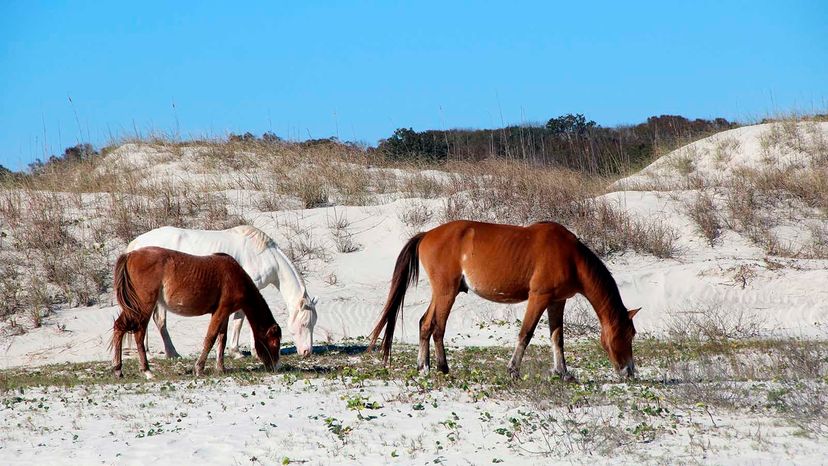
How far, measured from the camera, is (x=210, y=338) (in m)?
10.6

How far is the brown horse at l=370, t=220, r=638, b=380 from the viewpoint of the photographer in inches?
383

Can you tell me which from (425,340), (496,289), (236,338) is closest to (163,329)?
(236,338)

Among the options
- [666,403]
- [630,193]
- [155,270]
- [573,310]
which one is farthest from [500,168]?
[666,403]

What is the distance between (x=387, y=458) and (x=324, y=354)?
18.9 feet

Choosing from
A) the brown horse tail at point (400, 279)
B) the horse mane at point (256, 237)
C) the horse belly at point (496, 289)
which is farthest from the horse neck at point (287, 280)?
the horse belly at point (496, 289)

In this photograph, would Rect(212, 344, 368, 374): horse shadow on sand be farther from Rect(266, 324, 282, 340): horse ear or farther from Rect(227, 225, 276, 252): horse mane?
Rect(227, 225, 276, 252): horse mane

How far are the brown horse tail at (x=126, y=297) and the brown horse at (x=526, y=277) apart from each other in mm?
2994

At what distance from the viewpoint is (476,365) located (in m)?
11.5

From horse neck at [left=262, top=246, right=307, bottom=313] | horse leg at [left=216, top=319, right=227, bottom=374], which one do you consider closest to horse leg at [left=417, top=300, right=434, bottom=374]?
horse leg at [left=216, top=319, right=227, bottom=374]

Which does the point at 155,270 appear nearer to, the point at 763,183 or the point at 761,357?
the point at 761,357

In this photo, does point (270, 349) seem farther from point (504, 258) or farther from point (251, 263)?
point (504, 258)

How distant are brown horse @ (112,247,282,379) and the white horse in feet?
6.09

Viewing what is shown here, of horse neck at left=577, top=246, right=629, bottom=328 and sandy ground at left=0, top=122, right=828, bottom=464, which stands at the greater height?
horse neck at left=577, top=246, right=629, bottom=328

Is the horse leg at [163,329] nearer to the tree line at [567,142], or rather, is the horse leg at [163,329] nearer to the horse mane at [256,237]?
the horse mane at [256,237]
